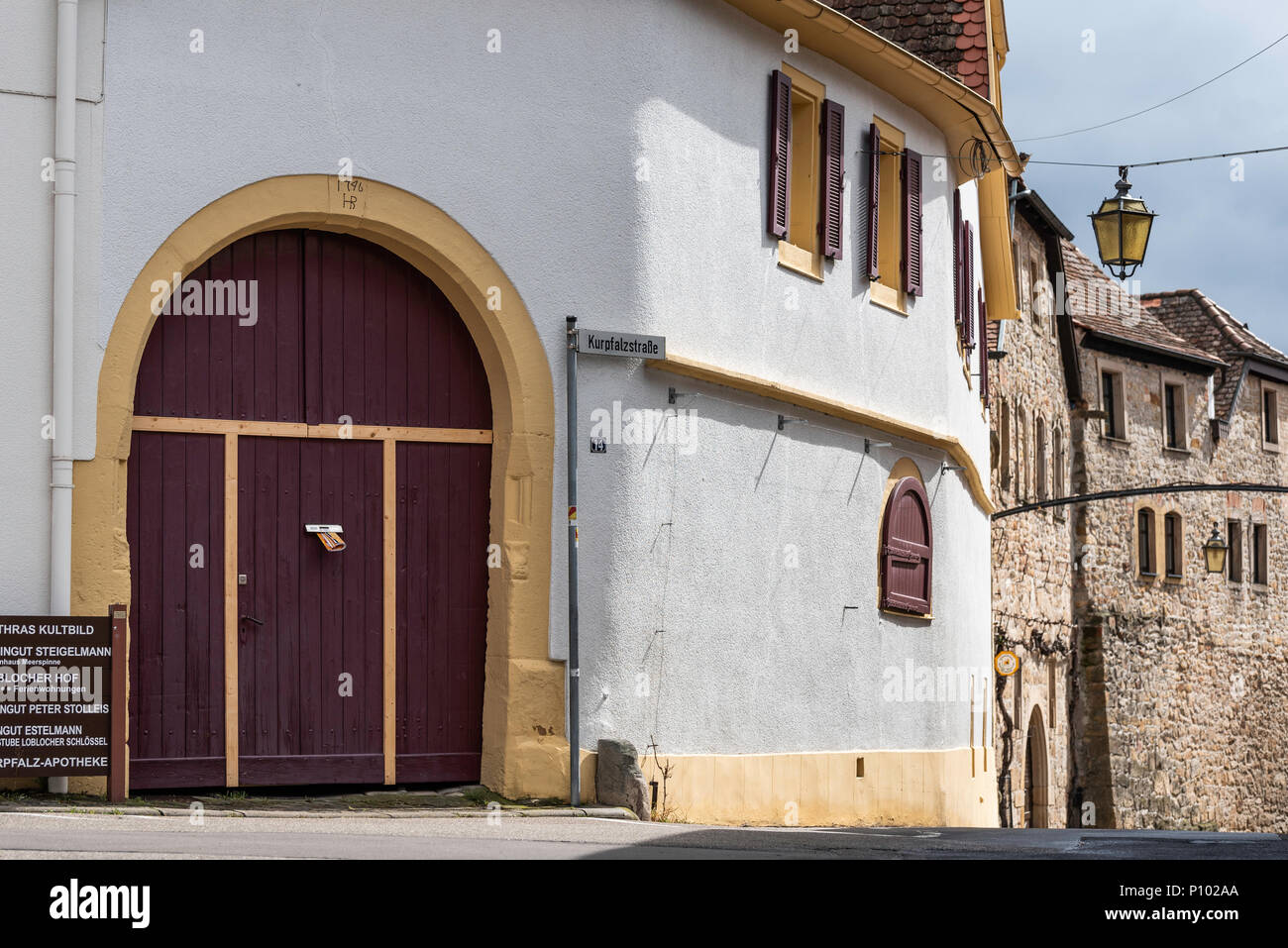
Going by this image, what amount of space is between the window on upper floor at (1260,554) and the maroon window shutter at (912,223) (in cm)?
2344

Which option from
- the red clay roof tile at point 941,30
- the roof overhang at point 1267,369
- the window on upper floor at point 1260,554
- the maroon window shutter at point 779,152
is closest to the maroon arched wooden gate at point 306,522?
the maroon window shutter at point 779,152

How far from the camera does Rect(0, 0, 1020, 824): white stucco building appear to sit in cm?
998

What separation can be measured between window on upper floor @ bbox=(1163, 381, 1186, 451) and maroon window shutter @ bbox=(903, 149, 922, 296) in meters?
19.2

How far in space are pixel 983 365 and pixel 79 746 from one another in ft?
41.8

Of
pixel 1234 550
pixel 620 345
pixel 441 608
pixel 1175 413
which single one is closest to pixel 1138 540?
pixel 1175 413

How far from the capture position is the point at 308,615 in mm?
10672

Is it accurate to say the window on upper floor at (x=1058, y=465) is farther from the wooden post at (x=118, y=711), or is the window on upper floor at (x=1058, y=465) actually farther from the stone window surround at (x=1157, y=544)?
the wooden post at (x=118, y=711)

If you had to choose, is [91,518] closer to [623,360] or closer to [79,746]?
[79,746]

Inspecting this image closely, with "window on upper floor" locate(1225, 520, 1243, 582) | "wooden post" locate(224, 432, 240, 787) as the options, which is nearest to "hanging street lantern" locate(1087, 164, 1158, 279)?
"wooden post" locate(224, 432, 240, 787)

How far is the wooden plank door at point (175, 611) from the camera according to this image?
10.2 m

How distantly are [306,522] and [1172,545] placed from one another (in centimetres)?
2549
